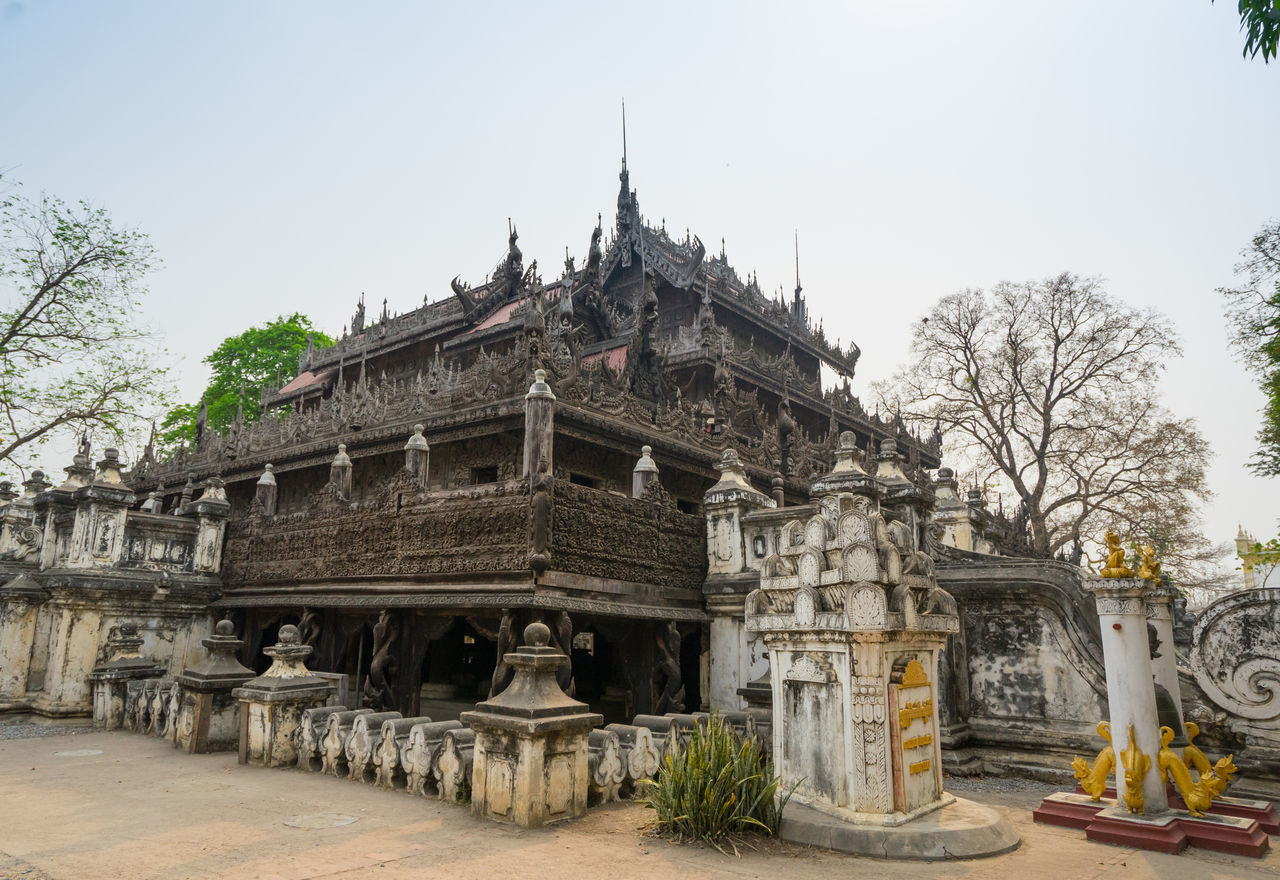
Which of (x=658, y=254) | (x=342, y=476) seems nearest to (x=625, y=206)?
(x=658, y=254)

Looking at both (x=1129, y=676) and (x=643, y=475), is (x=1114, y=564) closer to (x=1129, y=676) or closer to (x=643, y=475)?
(x=1129, y=676)

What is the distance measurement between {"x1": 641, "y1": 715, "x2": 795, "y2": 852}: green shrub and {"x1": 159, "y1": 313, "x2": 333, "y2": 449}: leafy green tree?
115 feet

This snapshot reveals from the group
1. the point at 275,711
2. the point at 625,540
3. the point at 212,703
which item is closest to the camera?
the point at 275,711

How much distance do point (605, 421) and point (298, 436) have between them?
862 cm

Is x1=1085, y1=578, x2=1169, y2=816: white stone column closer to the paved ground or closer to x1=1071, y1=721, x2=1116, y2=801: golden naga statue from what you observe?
x1=1071, y1=721, x2=1116, y2=801: golden naga statue

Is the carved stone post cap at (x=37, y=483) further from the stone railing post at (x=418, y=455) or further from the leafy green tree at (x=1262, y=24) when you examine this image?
the leafy green tree at (x=1262, y=24)

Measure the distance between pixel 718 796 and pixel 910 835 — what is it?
130 cm

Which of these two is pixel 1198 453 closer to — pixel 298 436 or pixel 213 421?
pixel 298 436

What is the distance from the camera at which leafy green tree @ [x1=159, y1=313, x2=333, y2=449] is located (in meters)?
36.4

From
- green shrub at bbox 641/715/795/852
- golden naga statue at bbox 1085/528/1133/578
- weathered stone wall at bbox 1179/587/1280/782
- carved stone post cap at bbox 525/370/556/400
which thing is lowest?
green shrub at bbox 641/715/795/852

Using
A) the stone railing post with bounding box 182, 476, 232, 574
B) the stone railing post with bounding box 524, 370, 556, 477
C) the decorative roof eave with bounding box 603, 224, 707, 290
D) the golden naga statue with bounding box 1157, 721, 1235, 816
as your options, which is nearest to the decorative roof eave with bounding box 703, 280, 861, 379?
the decorative roof eave with bounding box 603, 224, 707, 290

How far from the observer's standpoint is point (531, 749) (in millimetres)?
6062

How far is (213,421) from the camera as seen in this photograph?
35969 millimetres

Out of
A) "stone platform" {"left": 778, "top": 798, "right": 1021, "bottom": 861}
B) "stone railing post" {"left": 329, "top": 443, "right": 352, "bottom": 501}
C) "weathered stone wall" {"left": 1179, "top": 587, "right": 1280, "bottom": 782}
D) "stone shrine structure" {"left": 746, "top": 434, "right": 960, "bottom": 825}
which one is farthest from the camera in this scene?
"stone railing post" {"left": 329, "top": 443, "right": 352, "bottom": 501}
